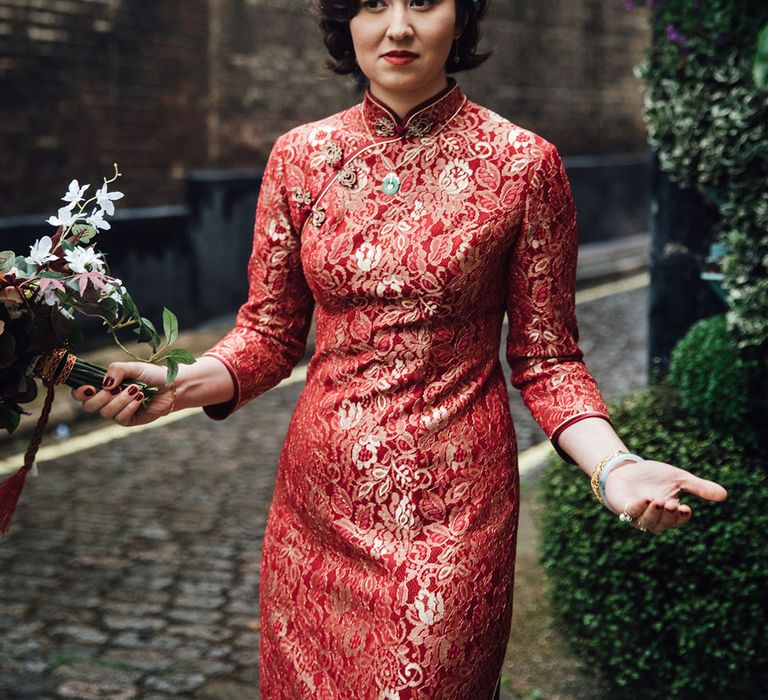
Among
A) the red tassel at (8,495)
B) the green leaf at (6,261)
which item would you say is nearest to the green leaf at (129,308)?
the green leaf at (6,261)

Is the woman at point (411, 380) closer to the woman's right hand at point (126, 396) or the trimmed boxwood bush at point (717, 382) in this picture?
the woman's right hand at point (126, 396)

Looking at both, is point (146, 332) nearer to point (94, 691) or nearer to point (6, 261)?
point (6, 261)

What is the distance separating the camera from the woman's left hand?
2018 mm

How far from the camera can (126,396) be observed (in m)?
2.36

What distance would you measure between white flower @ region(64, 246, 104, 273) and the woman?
0.24 metres

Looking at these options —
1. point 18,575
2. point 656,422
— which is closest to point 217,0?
point 18,575

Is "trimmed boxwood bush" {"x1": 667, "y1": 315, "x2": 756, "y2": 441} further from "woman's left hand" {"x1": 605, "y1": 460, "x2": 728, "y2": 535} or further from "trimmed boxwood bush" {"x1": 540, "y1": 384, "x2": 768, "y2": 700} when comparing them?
"woman's left hand" {"x1": 605, "y1": 460, "x2": 728, "y2": 535}

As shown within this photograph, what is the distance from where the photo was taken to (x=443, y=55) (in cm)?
248

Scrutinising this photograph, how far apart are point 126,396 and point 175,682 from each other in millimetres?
2422

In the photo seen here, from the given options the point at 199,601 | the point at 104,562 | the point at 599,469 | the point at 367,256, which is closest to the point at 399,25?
the point at 367,256

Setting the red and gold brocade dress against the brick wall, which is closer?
the red and gold brocade dress

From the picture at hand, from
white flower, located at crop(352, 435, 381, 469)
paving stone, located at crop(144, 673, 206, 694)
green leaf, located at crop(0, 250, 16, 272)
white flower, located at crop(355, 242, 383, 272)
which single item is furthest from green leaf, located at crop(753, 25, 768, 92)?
paving stone, located at crop(144, 673, 206, 694)

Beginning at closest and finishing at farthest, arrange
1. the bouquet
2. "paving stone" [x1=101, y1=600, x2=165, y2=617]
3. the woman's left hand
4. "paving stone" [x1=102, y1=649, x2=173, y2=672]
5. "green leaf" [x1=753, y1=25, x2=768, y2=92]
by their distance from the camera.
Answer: "green leaf" [x1=753, y1=25, x2=768, y2=92], the woman's left hand, the bouquet, "paving stone" [x1=102, y1=649, x2=173, y2=672], "paving stone" [x1=101, y1=600, x2=165, y2=617]

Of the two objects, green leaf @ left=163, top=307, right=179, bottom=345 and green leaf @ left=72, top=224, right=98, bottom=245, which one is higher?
green leaf @ left=72, top=224, right=98, bottom=245
